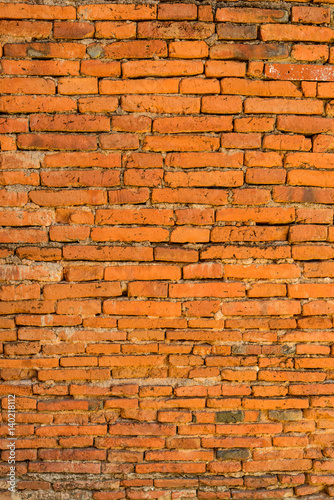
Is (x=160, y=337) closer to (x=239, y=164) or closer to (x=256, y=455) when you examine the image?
(x=256, y=455)

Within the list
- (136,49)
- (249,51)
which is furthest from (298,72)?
(136,49)

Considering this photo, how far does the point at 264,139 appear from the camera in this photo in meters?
1.77

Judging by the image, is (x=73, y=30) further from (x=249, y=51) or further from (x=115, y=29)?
(x=249, y=51)

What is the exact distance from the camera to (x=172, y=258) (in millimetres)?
1780

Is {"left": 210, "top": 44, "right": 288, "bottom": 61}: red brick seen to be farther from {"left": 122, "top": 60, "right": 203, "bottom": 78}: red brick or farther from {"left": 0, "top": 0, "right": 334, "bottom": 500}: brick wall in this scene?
{"left": 122, "top": 60, "right": 203, "bottom": 78}: red brick

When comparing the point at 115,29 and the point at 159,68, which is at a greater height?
the point at 115,29

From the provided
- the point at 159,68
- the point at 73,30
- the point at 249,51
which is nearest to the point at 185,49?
the point at 159,68

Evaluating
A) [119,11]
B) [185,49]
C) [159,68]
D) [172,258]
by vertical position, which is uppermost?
[119,11]

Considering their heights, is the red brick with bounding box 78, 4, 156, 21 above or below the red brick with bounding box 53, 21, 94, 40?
above

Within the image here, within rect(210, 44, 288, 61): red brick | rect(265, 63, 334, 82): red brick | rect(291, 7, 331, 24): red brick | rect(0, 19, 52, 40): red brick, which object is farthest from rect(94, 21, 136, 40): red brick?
rect(291, 7, 331, 24): red brick

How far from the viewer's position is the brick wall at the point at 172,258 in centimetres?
174

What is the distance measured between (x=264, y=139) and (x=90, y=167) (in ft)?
3.09

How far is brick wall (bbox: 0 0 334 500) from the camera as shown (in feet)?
5.72

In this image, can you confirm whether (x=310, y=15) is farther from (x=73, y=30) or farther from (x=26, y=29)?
(x=26, y=29)
